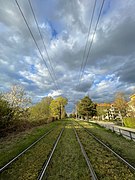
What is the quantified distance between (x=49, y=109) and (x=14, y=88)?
45.6m

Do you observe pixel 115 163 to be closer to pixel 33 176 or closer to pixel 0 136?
pixel 33 176

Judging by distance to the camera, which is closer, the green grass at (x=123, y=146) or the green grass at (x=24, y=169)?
the green grass at (x=24, y=169)

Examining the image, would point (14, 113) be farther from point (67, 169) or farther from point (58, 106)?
point (58, 106)

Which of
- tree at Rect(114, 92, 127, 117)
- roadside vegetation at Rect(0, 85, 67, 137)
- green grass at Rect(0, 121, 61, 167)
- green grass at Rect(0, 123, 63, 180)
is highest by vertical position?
tree at Rect(114, 92, 127, 117)

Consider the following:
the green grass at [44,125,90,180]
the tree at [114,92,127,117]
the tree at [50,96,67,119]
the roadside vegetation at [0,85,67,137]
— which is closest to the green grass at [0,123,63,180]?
the green grass at [44,125,90,180]

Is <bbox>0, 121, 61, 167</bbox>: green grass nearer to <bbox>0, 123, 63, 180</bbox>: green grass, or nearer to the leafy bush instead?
<bbox>0, 123, 63, 180</bbox>: green grass

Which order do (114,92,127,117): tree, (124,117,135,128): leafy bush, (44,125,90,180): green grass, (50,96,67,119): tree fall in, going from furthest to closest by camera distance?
1. (50,96,67,119): tree
2. (114,92,127,117): tree
3. (124,117,135,128): leafy bush
4. (44,125,90,180): green grass

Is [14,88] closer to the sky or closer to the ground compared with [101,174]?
closer to the sky

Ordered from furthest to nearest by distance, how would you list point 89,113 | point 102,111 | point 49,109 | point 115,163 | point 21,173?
point 102,111 → point 49,109 → point 89,113 → point 115,163 → point 21,173

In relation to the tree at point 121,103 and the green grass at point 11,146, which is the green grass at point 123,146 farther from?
the tree at point 121,103

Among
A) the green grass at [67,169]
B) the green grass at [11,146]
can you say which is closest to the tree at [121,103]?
the green grass at [11,146]

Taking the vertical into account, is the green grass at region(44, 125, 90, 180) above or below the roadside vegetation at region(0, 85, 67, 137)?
below

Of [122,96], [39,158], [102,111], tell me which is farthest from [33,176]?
[102,111]

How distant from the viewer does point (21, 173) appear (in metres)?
5.26
